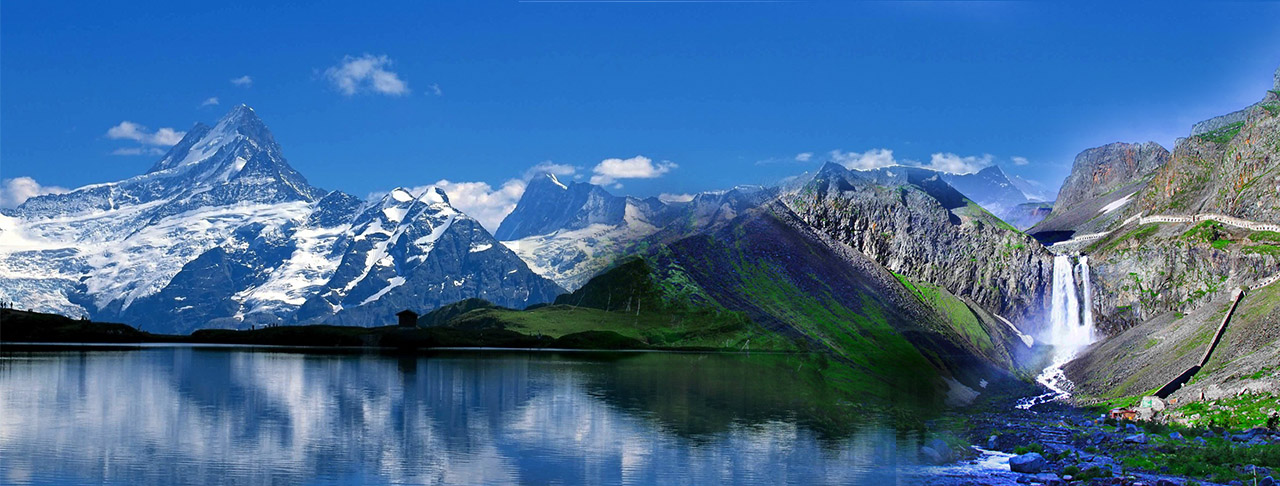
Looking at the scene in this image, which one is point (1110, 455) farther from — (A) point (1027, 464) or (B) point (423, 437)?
(B) point (423, 437)

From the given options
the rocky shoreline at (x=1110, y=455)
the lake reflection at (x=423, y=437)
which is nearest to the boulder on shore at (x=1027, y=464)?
the rocky shoreline at (x=1110, y=455)

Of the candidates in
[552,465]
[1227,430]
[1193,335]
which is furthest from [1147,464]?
[1193,335]

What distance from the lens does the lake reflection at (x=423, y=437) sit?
92.2 metres

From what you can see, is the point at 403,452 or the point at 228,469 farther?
the point at 403,452

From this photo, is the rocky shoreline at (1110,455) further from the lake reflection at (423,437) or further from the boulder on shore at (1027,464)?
the lake reflection at (423,437)

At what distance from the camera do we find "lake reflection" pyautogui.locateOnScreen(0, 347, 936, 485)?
303 ft

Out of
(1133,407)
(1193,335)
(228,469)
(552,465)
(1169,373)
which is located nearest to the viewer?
(228,469)

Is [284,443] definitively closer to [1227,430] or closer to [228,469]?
[228,469]

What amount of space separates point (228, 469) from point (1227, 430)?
113481mm

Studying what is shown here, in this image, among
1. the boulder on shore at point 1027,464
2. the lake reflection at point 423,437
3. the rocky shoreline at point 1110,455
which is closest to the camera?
the rocky shoreline at point 1110,455

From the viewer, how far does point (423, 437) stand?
11788 cm

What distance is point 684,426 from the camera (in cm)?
13250

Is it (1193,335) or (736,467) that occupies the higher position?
(1193,335)

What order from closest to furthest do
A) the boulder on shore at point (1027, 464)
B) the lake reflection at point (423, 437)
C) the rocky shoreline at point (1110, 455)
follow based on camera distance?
the rocky shoreline at point (1110, 455) → the lake reflection at point (423, 437) → the boulder on shore at point (1027, 464)
